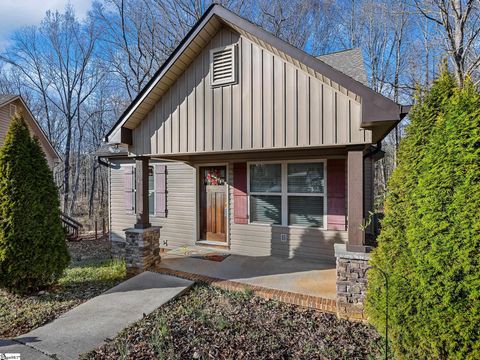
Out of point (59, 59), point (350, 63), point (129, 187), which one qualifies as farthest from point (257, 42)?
point (59, 59)

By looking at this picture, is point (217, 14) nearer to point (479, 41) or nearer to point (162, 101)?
point (162, 101)

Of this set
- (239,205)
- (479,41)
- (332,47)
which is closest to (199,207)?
(239,205)

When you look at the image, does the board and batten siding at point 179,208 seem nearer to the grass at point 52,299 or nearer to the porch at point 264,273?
the porch at point 264,273

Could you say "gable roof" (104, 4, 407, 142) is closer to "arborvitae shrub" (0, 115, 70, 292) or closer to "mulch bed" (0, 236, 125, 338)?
"arborvitae shrub" (0, 115, 70, 292)

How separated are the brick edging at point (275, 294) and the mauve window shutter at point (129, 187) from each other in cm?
400

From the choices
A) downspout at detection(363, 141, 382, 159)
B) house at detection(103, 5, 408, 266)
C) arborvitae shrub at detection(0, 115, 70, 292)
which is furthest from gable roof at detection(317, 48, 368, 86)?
arborvitae shrub at detection(0, 115, 70, 292)

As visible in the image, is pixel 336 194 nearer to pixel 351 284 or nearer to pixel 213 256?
pixel 351 284

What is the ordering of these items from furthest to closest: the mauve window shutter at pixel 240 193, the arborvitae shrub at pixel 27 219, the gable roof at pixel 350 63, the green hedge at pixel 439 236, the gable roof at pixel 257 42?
the mauve window shutter at pixel 240 193 → the gable roof at pixel 350 63 → the arborvitae shrub at pixel 27 219 → the gable roof at pixel 257 42 → the green hedge at pixel 439 236

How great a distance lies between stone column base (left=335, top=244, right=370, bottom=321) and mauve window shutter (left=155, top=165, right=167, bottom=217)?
5527 millimetres

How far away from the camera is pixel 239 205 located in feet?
22.4

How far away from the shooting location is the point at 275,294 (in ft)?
14.2

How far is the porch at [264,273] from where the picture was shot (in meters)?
4.31

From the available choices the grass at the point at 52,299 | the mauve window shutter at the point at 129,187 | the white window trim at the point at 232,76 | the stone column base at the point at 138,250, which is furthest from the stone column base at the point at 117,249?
the white window trim at the point at 232,76

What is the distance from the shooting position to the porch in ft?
14.1
